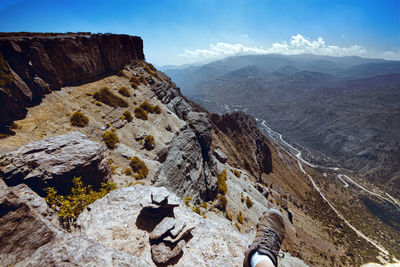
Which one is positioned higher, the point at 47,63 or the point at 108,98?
the point at 47,63

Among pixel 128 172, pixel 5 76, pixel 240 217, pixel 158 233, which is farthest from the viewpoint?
pixel 240 217

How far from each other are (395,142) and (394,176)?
2148 inches

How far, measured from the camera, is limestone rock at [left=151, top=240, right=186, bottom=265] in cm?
637

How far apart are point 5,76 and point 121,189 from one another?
1420cm

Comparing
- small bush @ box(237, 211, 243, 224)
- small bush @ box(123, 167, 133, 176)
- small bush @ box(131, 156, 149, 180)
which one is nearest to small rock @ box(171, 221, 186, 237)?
small bush @ box(131, 156, 149, 180)

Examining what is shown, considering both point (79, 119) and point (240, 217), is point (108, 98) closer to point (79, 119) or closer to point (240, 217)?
point (79, 119)

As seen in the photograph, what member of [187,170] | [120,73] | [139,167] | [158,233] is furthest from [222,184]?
[120,73]

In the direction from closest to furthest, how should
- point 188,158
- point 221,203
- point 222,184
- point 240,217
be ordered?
point 188,158
point 221,203
point 240,217
point 222,184

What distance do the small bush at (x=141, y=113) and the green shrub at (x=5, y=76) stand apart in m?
11.6

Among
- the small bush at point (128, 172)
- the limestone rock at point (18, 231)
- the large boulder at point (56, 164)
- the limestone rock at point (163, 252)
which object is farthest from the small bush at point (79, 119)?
the limestone rock at point (163, 252)

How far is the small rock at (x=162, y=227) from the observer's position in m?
6.94

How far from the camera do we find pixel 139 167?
1625 centimetres

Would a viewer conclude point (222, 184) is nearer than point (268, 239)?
No

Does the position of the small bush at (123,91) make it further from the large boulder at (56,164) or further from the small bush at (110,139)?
the large boulder at (56,164)
